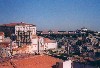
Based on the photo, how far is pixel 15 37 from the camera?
136 feet

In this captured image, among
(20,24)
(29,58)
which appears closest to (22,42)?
(20,24)

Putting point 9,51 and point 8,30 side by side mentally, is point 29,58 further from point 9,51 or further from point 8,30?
point 8,30

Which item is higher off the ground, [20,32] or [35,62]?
[20,32]

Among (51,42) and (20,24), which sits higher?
(20,24)

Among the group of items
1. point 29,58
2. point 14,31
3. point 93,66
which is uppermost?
point 14,31

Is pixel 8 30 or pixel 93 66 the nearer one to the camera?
pixel 93 66

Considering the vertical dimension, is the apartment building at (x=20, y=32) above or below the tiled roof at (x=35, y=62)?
above

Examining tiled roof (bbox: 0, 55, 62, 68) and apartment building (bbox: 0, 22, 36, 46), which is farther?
apartment building (bbox: 0, 22, 36, 46)

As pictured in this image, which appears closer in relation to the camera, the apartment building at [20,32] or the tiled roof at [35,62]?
the tiled roof at [35,62]

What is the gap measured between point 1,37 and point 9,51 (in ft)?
22.3

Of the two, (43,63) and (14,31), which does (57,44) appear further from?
(43,63)

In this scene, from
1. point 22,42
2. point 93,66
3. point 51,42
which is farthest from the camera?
point 51,42

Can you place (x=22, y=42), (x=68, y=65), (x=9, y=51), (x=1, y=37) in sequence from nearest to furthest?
1. (x=68, y=65)
2. (x=9, y=51)
3. (x=1, y=37)
4. (x=22, y=42)

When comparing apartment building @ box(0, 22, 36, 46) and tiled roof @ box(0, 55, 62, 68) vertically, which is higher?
apartment building @ box(0, 22, 36, 46)
